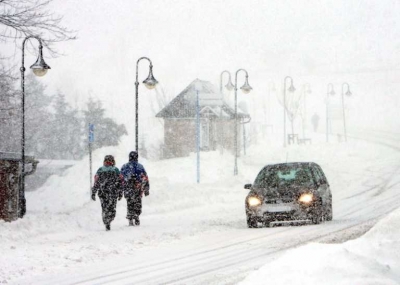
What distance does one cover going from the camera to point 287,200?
1579 centimetres

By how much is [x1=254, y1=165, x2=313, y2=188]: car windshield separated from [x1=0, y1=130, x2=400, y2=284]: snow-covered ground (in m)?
1.14

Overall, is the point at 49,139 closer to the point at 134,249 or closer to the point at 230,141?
the point at 230,141

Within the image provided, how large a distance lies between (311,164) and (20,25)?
27.6 ft

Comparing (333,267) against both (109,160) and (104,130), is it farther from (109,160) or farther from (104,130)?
(104,130)

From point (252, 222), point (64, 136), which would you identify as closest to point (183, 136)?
point (64, 136)

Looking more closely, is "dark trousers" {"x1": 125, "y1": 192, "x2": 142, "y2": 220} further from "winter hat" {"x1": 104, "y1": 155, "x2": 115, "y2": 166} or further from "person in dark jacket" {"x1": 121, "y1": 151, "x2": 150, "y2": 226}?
"winter hat" {"x1": 104, "y1": 155, "x2": 115, "y2": 166}

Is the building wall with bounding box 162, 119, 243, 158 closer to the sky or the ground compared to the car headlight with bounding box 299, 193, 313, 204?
closer to the sky

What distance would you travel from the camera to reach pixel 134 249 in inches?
486

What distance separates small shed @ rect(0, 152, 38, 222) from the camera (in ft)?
63.2

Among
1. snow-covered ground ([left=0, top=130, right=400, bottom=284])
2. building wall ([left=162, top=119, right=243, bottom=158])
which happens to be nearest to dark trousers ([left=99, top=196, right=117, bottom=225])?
snow-covered ground ([left=0, top=130, right=400, bottom=284])

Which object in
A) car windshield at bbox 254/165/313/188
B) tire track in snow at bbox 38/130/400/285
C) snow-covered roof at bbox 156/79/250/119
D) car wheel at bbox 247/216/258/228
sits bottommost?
tire track in snow at bbox 38/130/400/285

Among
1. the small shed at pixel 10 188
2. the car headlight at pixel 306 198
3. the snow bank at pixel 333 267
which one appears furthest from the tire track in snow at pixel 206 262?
the small shed at pixel 10 188

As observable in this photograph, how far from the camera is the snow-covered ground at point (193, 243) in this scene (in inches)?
316

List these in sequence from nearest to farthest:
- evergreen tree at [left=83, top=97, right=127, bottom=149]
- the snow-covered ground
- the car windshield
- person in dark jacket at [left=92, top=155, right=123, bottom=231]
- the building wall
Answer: the snow-covered ground, person in dark jacket at [left=92, top=155, right=123, bottom=231], the car windshield, the building wall, evergreen tree at [left=83, top=97, right=127, bottom=149]
